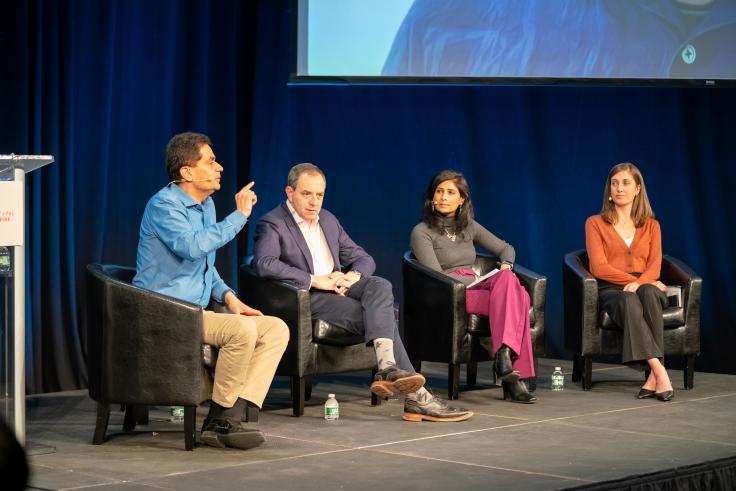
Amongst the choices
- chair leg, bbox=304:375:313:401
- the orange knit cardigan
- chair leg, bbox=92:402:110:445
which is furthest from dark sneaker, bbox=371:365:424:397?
the orange knit cardigan

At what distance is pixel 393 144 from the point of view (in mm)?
6598

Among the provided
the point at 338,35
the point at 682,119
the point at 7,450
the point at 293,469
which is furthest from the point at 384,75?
the point at 7,450

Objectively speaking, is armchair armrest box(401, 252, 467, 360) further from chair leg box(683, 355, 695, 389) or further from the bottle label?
chair leg box(683, 355, 695, 389)

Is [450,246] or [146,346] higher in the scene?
[450,246]

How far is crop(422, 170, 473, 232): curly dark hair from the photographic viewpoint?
5.16 m

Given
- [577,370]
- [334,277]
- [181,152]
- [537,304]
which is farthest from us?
[577,370]

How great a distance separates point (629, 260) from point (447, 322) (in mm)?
1065

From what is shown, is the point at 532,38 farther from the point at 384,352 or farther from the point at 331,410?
the point at 331,410

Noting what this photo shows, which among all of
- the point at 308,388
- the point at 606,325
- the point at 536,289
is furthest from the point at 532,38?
the point at 308,388

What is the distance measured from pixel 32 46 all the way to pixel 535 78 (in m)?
2.56

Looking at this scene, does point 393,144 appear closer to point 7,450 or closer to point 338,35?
point 338,35

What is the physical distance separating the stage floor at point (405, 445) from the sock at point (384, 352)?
9.3 inches

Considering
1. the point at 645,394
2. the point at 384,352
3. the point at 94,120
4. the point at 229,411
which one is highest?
the point at 94,120

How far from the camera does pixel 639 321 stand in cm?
495
